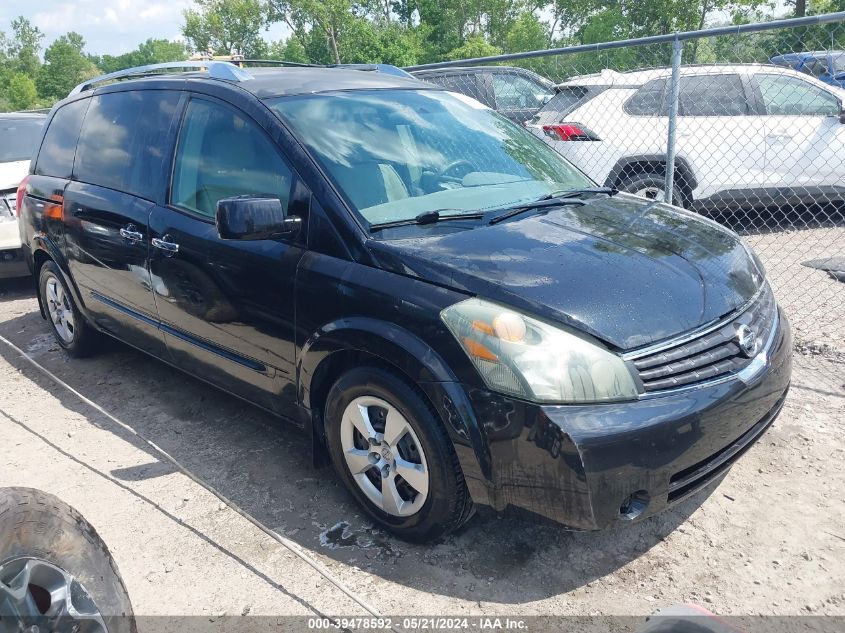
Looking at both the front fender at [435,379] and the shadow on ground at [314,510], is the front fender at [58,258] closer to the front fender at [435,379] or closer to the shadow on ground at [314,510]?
the shadow on ground at [314,510]

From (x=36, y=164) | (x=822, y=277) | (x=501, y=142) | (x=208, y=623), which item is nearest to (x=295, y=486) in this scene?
(x=208, y=623)

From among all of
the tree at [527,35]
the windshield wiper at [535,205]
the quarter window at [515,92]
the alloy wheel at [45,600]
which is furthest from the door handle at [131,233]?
the tree at [527,35]

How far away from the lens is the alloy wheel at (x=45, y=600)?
1.84 m

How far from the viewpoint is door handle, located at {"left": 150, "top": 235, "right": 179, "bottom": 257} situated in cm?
367

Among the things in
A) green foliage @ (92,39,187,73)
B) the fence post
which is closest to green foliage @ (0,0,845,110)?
the fence post

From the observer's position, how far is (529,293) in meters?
2.57

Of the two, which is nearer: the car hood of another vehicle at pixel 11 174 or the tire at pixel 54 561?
the tire at pixel 54 561

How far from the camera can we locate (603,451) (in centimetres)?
236

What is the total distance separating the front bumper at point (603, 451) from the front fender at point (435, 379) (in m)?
0.03

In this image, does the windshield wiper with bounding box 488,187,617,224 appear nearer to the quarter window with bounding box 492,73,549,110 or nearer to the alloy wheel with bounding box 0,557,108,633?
the alloy wheel with bounding box 0,557,108,633

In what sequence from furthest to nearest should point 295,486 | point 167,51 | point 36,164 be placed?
point 167,51
point 36,164
point 295,486

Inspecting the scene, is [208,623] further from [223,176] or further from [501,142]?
[501,142]

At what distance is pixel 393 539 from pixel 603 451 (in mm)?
1100

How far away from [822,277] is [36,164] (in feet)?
20.5
